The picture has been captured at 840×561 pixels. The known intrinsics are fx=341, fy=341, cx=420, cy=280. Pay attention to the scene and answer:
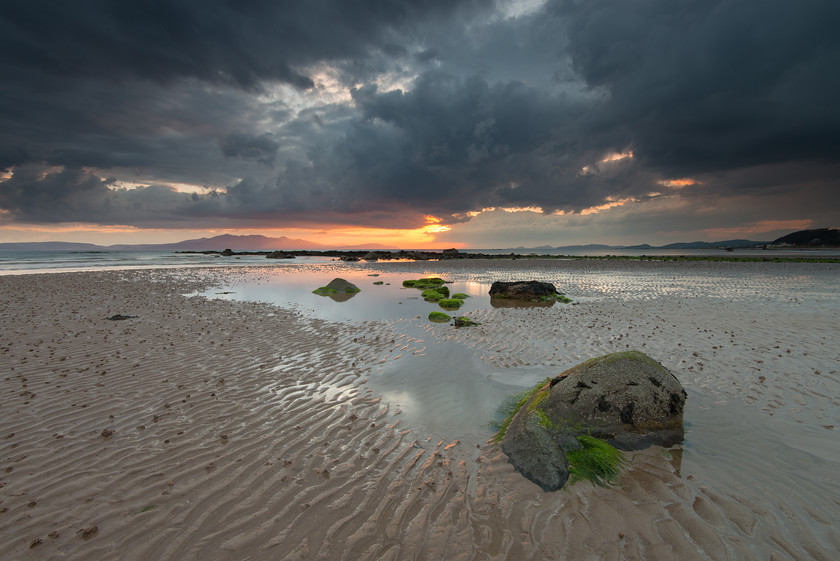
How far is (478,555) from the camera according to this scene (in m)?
4.21

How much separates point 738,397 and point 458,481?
7.68 m

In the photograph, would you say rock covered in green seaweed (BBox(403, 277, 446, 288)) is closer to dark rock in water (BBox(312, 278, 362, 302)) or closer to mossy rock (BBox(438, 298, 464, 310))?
dark rock in water (BBox(312, 278, 362, 302))

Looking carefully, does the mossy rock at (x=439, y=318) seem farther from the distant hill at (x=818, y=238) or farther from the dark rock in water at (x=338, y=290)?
the distant hill at (x=818, y=238)

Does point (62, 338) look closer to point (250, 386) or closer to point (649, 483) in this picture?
point (250, 386)

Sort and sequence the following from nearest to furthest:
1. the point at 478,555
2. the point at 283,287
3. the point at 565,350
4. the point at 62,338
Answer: the point at 478,555 → the point at 565,350 → the point at 62,338 → the point at 283,287

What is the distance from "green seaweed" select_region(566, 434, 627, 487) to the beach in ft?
0.65

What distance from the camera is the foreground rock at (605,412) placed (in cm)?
604

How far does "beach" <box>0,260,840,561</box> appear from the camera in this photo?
438 centimetres

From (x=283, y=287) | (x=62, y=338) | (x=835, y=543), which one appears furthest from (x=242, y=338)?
(x=283, y=287)

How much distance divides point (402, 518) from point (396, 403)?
3626mm

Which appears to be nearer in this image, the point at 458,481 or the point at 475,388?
the point at 458,481

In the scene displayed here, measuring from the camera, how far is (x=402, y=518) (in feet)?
15.6

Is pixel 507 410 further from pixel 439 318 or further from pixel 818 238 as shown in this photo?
pixel 818 238

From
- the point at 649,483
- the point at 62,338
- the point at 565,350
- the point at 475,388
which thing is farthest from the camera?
the point at 62,338
